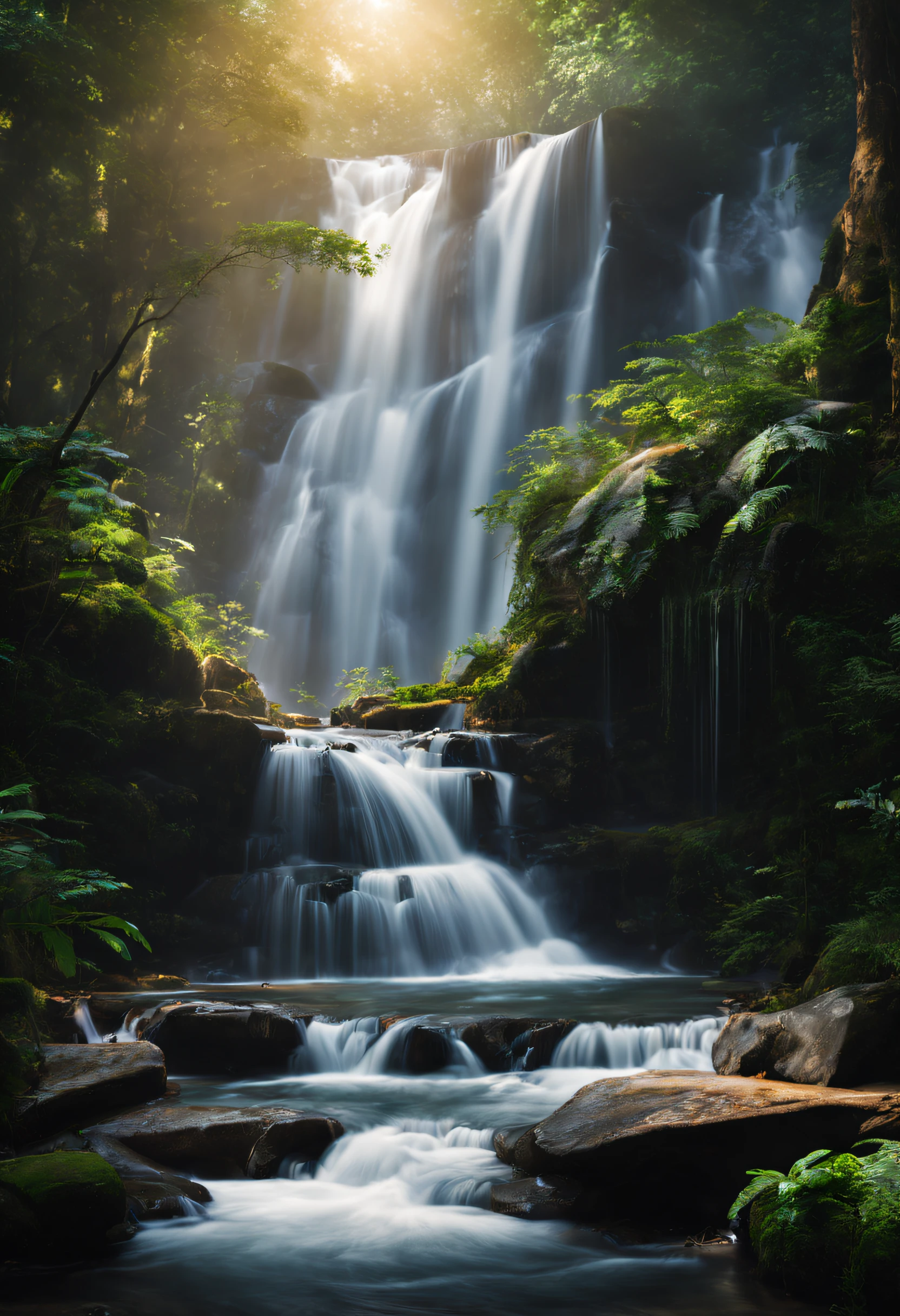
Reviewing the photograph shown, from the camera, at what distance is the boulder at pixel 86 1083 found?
479 cm

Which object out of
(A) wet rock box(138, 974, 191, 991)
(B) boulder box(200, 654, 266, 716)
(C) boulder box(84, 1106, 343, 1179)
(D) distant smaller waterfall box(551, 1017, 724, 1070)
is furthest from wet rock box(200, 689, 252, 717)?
(C) boulder box(84, 1106, 343, 1179)

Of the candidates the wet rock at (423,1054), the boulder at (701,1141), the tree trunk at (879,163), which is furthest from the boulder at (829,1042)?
the tree trunk at (879,163)

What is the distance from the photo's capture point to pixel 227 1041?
6566 millimetres

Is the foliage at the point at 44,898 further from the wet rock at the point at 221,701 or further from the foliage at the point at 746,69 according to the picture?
the foliage at the point at 746,69

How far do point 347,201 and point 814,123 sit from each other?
59.1 ft

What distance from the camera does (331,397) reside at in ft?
102

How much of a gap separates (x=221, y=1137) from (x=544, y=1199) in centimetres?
191

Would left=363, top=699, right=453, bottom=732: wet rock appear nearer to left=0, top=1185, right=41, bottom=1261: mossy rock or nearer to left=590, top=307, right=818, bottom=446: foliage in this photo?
left=590, top=307, right=818, bottom=446: foliage

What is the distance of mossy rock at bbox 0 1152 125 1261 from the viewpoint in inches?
148

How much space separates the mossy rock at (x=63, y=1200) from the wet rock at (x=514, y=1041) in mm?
2971

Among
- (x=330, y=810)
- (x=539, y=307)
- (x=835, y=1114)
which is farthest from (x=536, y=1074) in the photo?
(x=539, y=307)

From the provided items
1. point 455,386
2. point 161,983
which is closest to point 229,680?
point 161,983

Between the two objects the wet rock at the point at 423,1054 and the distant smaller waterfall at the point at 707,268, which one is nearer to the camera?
the wet rock at the point at 423,1054

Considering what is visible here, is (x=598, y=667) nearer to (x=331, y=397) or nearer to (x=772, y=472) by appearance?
(x=772, y=472)
